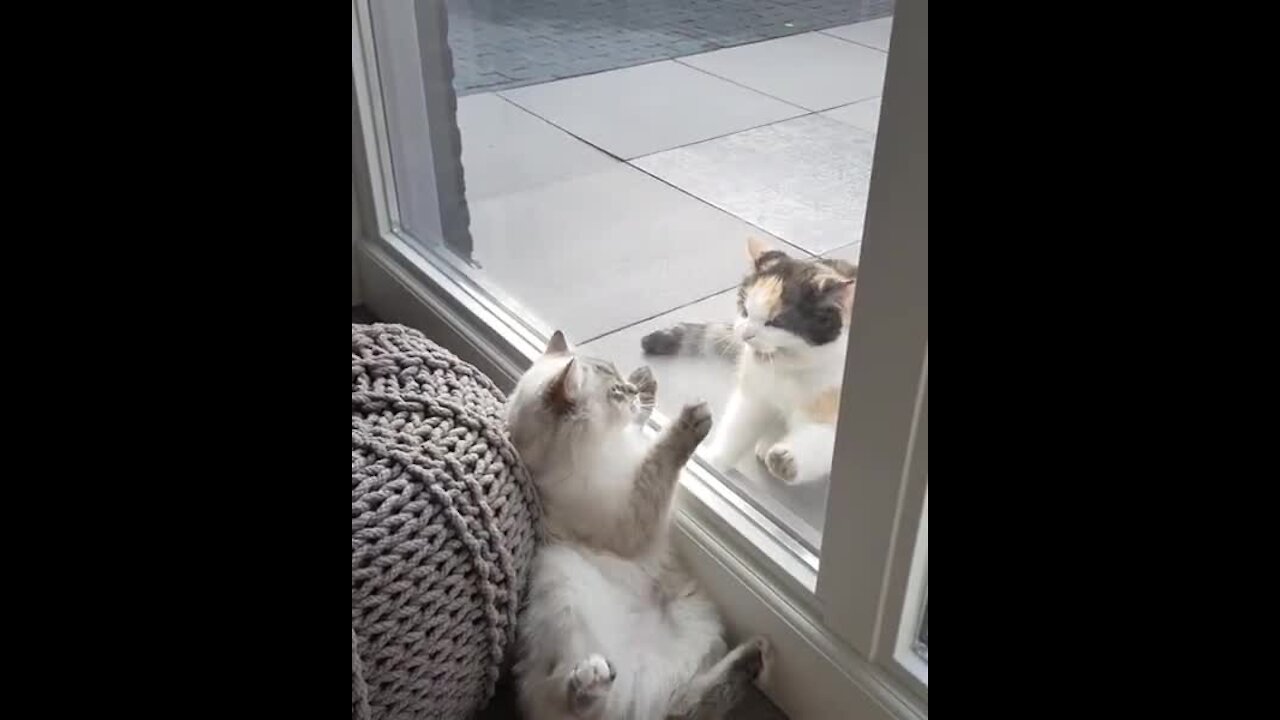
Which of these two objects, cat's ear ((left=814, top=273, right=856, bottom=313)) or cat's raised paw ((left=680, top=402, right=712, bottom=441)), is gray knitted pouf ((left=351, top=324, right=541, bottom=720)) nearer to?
cat's raised paw ((left=680, top=402, right=712, bottom=441))

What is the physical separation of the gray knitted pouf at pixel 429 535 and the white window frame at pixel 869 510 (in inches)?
9.8

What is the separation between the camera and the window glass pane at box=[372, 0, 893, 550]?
1463 millimetres

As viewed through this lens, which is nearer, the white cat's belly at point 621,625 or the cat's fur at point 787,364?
the white cat's belly at point 621,625

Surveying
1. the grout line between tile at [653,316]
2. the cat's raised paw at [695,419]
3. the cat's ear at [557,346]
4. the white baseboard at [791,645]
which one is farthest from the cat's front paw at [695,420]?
the grout line between tile at [653,316]

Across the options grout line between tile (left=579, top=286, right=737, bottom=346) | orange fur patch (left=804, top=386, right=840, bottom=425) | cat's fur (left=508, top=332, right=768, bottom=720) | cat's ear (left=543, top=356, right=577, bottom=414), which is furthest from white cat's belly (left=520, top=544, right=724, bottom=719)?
grout line between tile (left=579, top=286, right=737, bottom=346)

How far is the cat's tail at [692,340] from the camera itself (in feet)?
5.20

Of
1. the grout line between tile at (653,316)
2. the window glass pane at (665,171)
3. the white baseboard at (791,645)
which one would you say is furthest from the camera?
the grout line between tile at (653,316)

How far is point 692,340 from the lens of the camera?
1.63 m

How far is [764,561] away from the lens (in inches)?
46.4

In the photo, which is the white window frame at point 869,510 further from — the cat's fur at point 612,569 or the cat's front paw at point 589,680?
the cat's front paw at point 589,680

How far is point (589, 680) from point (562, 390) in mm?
330
